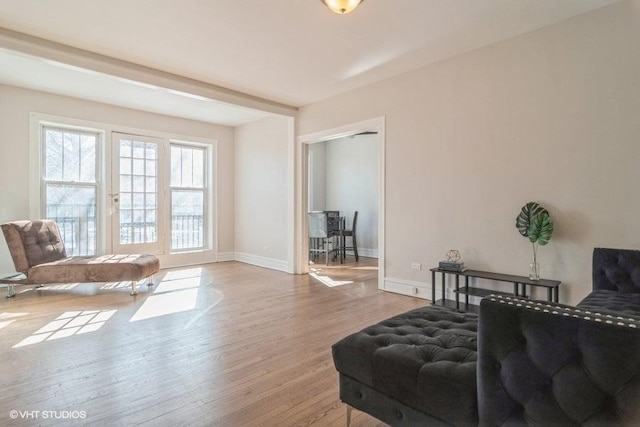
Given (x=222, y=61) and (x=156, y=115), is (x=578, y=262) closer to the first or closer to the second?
(x=222, y=61)

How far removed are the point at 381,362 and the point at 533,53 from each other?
3361 millimetres

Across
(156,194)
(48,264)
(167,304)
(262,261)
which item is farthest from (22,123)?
(262,261)

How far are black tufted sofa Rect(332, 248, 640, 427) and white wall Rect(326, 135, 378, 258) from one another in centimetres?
621

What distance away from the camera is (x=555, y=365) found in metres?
1.10

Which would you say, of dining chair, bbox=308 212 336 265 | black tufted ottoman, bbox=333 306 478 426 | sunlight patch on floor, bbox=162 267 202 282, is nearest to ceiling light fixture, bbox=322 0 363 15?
black tufted ottoman, bbox=333 306 478 426

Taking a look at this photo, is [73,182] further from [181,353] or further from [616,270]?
[616,270]

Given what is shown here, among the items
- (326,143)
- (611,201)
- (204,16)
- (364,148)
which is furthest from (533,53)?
(326,143)

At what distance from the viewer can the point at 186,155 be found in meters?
6.80

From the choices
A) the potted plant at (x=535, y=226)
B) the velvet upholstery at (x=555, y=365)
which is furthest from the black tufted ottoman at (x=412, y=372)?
the potted plant at (x=535, y=226)

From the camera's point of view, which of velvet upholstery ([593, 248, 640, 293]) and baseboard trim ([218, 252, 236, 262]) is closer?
velvet upholstery ([593, 248, 640, 293])

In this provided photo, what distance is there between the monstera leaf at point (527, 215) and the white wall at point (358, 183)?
4657mm

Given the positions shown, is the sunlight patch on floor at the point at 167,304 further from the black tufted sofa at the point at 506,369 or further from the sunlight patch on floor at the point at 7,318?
the black tufted sofa at the point at 506,369

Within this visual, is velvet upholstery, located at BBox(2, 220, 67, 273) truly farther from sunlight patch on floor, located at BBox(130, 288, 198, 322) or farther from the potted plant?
the potted plant

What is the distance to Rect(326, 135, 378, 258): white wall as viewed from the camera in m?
7.93
